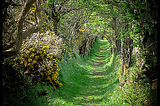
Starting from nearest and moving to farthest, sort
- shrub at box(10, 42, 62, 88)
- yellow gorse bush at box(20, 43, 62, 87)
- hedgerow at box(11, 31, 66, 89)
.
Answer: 1. hedgerow at box(11, 31, 66, 89)
2. shrub at box(10, 42, 62, 88)
3. yellow gorse bush at box(20, 43, 62, 87)

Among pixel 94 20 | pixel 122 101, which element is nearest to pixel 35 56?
pixel 122 101

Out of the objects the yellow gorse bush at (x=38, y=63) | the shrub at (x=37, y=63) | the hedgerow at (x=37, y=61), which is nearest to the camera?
the hedgerow at (x=37, y=61)

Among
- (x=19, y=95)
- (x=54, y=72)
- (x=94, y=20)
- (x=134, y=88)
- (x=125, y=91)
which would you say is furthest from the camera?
(x=94, y=20)

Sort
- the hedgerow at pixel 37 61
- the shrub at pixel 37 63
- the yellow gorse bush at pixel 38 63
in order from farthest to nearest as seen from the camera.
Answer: the yellow gorse bush at pixel 38 63
the shrub at pixel 37 63
the hedgerow at pixel 37 61

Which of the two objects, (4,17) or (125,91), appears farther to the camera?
(125,91)

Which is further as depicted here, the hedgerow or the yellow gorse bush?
the yellow gorse bush

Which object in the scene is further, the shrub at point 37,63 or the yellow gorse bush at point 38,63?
the yellow gorse bush at point 38,63

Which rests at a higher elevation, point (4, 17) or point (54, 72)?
point (4, 17)

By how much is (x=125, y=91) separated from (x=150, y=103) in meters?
2.20

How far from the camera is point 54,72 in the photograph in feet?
37.4

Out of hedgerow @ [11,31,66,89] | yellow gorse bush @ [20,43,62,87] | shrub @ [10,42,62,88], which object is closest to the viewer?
hedgerow @ [11,31,66,89]

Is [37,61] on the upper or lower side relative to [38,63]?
upper

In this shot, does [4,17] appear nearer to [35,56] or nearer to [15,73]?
[15,73]

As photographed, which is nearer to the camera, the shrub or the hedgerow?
the hedgerow
